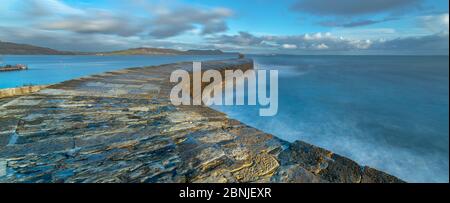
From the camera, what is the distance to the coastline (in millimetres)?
2230

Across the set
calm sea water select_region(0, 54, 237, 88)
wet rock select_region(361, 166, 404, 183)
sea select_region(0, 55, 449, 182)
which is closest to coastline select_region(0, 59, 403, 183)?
wet rock select_region(361, 166, 404, 183)

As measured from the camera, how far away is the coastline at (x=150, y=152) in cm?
223

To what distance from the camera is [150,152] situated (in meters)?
2.70

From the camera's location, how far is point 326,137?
27.2 feet

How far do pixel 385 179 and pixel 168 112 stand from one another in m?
3.48

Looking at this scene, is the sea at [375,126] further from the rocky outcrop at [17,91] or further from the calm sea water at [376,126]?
the rocky outcrop at [17,91]

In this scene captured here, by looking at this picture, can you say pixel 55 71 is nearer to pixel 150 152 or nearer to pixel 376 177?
pixel 150 152

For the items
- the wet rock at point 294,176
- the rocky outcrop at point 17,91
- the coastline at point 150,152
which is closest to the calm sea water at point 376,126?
the coastline at point 150,152

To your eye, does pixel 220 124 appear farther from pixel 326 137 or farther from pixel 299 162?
pixel 326 137

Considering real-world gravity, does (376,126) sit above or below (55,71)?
below

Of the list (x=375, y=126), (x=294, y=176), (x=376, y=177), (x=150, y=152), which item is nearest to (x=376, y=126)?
(x=375, y=126)
